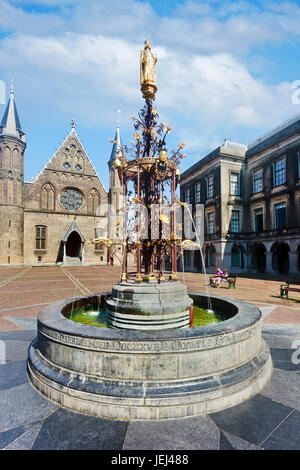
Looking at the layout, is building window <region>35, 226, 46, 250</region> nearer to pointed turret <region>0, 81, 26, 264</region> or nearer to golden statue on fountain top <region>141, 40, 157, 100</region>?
pointed turret <region>0, 81, 26, 264</region>

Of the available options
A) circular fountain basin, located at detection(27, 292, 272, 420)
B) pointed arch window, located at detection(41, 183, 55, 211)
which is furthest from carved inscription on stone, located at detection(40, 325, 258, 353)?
pointed arch window, located at detection(41, 183, 55, 211)

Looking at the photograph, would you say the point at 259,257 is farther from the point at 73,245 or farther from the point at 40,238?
the point at 40,238

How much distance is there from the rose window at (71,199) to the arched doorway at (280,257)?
3015cm

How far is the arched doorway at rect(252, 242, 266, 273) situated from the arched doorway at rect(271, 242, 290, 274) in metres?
1.69

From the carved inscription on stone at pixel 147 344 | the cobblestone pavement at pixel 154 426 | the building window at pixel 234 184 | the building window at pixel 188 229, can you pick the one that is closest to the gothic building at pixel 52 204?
the building window at pixel 188 229

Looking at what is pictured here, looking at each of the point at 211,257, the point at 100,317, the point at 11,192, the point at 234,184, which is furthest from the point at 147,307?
the point at 11,192

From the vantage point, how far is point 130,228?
21.4 ft

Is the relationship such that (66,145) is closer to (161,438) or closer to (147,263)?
(147,263)

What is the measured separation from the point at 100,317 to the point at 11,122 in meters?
39.9

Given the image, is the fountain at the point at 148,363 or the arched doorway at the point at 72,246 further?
the arched doorway at the point at 72,246

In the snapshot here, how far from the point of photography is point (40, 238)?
3791 centimetres

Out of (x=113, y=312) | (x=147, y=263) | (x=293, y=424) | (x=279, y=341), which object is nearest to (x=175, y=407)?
(x=293, y=424)

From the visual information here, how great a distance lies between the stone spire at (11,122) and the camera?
35875 mm

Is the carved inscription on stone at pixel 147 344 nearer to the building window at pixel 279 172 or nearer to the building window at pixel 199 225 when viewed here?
the building window at pixel 279 172
